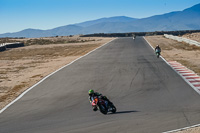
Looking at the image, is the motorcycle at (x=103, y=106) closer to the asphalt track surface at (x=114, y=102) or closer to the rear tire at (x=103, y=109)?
the rear tire at (x=103, y=109)

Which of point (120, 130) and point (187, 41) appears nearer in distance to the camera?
point (120, 130)

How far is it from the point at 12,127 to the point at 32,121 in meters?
0.81

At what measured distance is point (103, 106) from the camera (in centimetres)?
1092

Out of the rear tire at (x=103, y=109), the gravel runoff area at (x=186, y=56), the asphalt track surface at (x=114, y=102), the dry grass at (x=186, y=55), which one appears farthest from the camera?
the dry grass at (x=186, y=55)

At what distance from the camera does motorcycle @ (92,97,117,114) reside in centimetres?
1085

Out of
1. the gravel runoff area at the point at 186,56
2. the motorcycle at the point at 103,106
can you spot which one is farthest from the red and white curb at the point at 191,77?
the motorcycle at the point at 103,106

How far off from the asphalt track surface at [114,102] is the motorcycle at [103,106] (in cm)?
22

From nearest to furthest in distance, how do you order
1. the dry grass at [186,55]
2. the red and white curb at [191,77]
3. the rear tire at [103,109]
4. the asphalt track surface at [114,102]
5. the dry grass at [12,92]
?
the asphalt track surface at [114,102], the rear tire at [103,109], the dry grass at [12,92], the red and white curb at [191,77], the dry grass at [186,55]

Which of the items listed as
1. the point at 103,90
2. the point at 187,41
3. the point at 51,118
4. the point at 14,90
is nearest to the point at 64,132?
the point at 51,118

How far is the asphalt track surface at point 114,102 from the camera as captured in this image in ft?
30.9

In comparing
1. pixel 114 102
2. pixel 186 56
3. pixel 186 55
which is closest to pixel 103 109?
pixel 114 102

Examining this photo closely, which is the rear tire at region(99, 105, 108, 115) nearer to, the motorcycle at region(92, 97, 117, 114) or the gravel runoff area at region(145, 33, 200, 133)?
the motorcycle at region(92, 97, 117, 114)

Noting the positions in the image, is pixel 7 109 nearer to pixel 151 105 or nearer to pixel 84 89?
pixel 84 89

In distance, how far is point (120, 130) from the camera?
8906 mm
